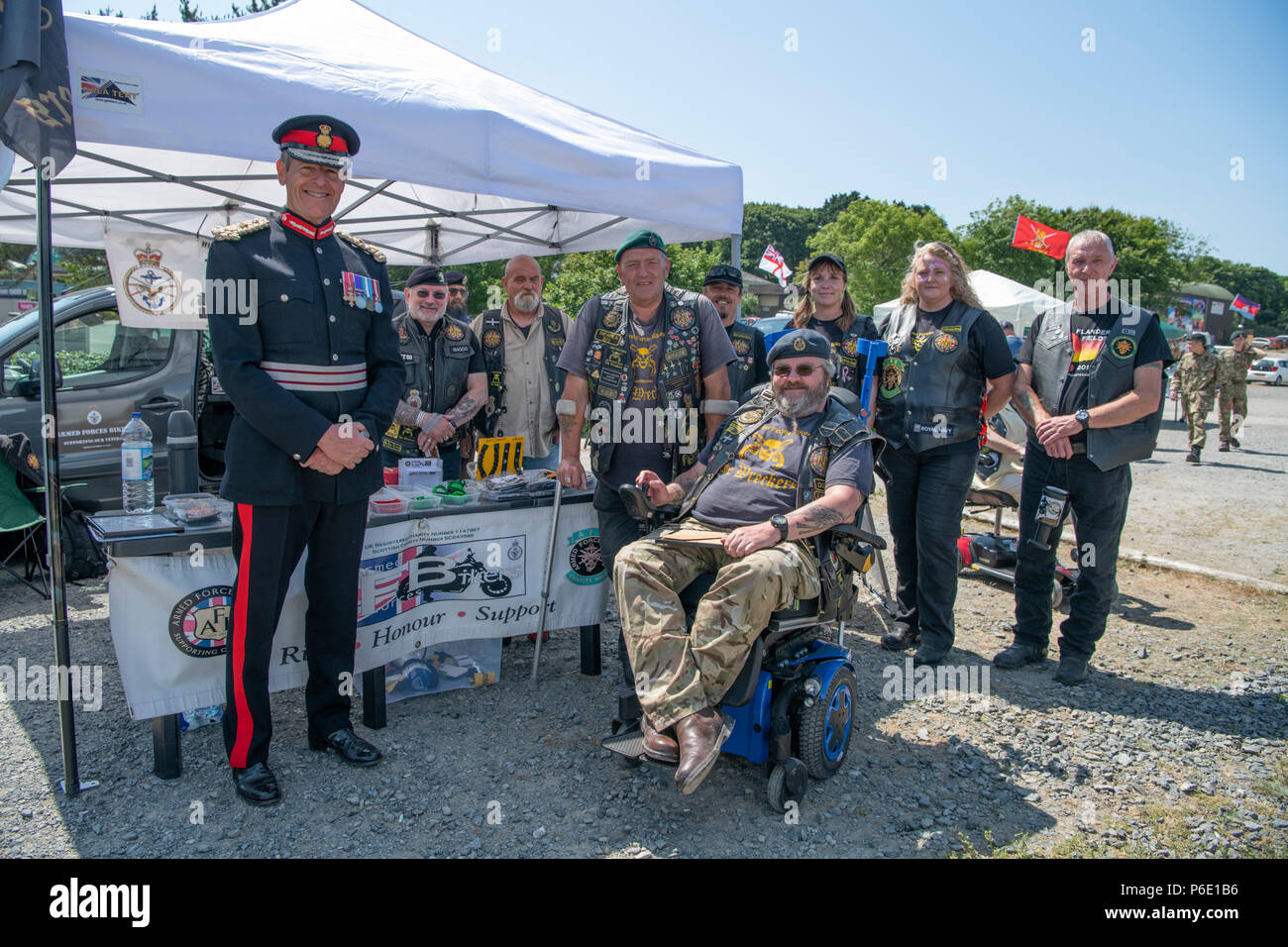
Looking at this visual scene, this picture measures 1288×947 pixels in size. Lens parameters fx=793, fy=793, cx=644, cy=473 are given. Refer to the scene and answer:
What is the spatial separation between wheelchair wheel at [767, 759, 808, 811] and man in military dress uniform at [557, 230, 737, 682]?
3.27 feet

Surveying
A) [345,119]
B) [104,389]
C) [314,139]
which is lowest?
Result: [104,389]

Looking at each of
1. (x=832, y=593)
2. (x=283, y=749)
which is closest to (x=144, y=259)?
(x=283, y=749)

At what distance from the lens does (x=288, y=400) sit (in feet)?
9.18

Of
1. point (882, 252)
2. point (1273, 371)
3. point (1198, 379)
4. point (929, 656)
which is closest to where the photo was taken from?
point (929, 656)

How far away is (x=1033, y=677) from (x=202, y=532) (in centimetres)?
414

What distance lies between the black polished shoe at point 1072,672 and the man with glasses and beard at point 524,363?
3114mm

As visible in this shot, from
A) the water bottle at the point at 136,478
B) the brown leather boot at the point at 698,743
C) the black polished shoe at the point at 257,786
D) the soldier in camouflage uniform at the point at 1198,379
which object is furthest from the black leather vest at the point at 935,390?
the soldier in camouflage uniform at the point at 1198,379

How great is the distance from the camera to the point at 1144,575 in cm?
621

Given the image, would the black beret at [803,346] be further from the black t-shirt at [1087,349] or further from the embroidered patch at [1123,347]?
the embroidered patch at [1123,347]

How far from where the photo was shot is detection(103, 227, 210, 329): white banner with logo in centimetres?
517

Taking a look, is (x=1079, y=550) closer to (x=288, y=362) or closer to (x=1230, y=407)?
(x=288, y=362)

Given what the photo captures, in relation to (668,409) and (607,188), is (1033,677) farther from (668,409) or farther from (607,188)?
(607,188)

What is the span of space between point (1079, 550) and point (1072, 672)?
66cm

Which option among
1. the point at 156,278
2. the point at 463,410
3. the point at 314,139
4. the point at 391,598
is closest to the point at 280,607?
the point at 391,598
